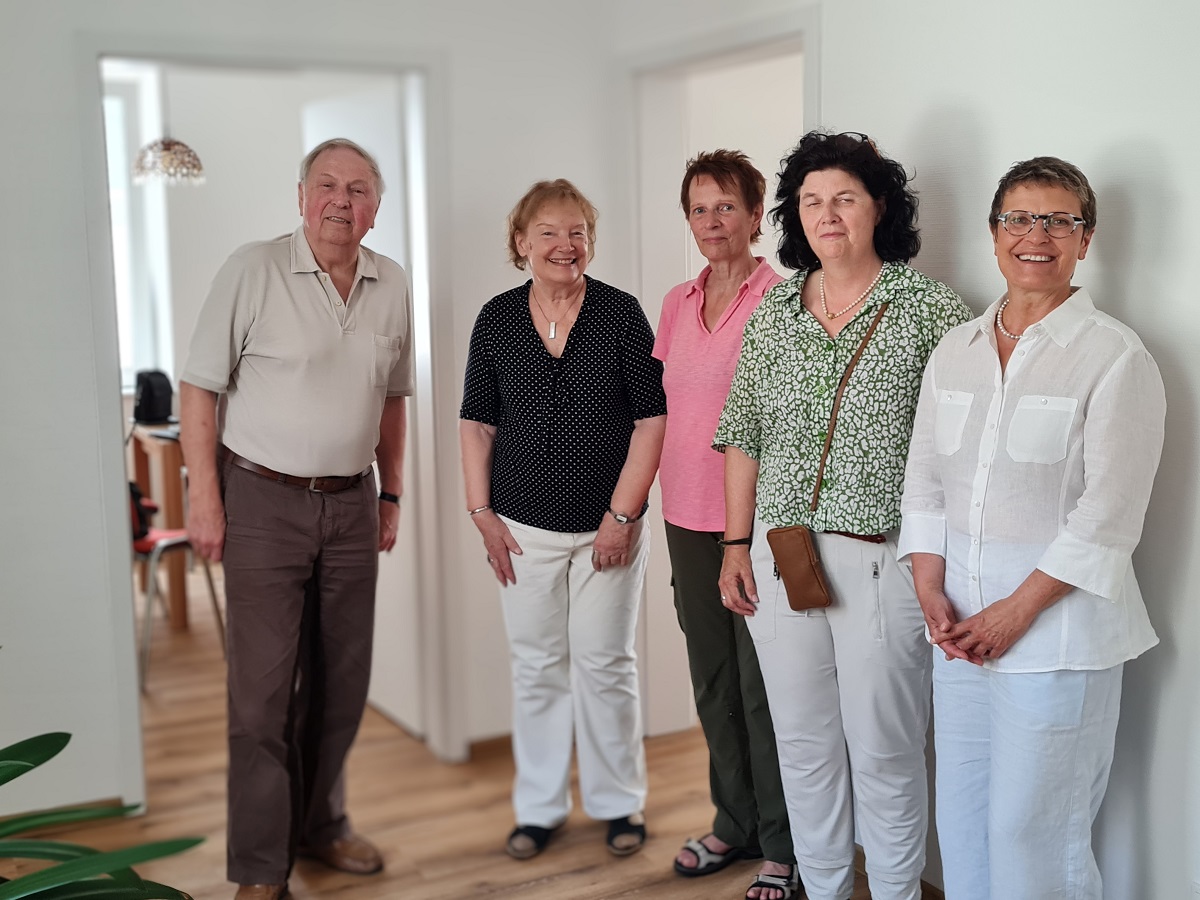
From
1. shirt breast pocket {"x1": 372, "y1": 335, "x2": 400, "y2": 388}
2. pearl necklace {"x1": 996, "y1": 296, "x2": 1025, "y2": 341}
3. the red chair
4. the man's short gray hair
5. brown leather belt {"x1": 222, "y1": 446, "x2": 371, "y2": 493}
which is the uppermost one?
the man's short gray hair

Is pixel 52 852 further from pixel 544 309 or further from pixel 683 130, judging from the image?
pixel 683 130

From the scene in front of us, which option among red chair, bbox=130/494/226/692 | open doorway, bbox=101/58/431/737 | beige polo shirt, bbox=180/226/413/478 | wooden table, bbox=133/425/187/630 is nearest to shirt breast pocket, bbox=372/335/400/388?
beige polo shirt, bbox=180/226/413/478

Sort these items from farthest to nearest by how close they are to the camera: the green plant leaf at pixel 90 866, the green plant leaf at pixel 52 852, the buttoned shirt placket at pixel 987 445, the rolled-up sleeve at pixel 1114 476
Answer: the buttoned shirt placket at pixel 987 445 < the rolled-up sleeve at pixel 1114 476 < the green plant leaf at pixel 52 852 < the green plant leaf at pixel 90 866

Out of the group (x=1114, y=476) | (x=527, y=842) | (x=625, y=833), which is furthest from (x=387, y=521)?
(x=1114, y=476)

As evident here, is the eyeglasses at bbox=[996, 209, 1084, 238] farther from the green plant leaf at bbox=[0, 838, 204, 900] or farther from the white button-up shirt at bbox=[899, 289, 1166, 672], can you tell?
the green plant leaf at bbox=[0, 838, 204, 900]

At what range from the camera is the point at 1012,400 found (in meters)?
1.90

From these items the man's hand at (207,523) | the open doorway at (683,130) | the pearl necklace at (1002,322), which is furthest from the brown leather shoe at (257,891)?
the pearl necklace at (1002,322)

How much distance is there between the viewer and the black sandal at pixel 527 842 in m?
2.89

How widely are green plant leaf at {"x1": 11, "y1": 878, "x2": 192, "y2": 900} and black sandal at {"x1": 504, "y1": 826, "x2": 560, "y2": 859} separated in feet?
5.25

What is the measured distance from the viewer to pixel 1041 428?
187 centimetres

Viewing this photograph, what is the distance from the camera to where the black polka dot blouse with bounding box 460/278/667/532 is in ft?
8.71

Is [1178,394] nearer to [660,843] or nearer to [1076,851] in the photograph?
[1076,851]

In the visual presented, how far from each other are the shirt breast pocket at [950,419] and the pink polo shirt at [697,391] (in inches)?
21.9

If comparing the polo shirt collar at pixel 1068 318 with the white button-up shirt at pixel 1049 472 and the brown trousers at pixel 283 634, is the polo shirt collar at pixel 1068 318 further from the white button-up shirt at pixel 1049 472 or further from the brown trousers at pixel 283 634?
the brown trousers at pixel 283 634
